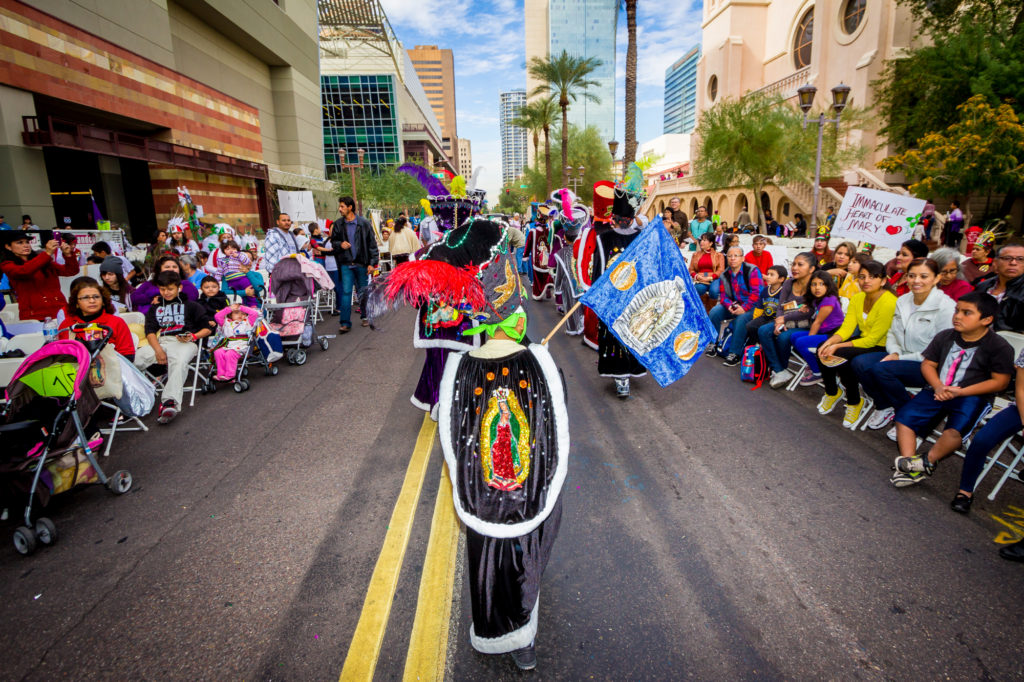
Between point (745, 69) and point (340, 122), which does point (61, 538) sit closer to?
point (745, 69)

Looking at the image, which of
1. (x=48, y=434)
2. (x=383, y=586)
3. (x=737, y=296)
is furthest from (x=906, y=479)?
(x=48, y=434)

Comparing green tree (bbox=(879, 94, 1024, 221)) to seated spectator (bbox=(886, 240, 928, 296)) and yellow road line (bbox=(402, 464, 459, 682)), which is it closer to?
seated spectator (bbox=(886, 240, 928, 296))

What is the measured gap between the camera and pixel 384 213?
37.2m

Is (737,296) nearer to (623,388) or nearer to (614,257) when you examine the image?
(614,257)

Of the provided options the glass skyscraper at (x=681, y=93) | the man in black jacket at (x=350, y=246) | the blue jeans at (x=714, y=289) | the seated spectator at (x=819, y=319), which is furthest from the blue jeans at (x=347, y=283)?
the glass skyscraper at (x=681, y=93)

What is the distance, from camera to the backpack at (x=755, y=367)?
243 inches

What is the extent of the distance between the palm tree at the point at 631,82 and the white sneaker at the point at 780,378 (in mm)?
12615

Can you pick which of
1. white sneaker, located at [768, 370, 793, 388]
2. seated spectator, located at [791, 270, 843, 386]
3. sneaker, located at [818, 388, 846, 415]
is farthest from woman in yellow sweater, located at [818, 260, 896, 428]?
white sneaker, located at [768, 370, 793, 388]

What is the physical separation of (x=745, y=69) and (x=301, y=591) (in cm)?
4846

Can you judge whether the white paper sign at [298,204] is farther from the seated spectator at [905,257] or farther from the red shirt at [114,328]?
the seated spectator at [905,257]

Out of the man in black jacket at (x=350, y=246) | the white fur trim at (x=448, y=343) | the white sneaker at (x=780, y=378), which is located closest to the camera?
the white fur trim at (x=448, y=343)

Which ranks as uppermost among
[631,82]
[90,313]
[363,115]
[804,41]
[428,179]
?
[363,115]

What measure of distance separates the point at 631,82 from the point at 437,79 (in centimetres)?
18747

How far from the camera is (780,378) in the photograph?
598 centimetres
